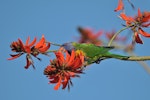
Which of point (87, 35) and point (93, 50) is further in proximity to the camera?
point (87, 35)

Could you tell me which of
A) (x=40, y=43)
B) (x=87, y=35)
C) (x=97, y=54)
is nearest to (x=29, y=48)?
(x=40, y=43)

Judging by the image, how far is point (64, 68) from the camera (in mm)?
1756

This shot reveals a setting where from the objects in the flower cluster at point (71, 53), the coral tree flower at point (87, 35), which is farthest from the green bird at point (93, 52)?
the coral tree flower at point (87, 35)

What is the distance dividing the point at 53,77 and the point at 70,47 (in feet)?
0.47

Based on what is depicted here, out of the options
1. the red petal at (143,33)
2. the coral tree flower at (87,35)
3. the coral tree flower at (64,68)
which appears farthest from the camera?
the coral tree flower at (87,35)

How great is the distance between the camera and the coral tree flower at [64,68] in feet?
5.60

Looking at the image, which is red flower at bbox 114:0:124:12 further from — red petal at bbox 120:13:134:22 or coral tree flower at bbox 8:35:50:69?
coral tree flower at bbox 8:35:50:69

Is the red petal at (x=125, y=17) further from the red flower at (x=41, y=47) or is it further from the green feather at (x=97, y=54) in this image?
the red flower at (x=41, y=47)

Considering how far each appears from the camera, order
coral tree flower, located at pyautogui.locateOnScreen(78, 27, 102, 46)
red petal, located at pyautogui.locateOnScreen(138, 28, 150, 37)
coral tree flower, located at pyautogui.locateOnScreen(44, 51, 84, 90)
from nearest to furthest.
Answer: coral tree flower, located at pyautogui.locateOnScreen(44, 51, 84, 90) < red petal, located at pyautogui.locateOnScreen(138, 28, 150, 37) < coral tree flower, located at pyautogui.locateOnScreen(78, 27, 102, 46)

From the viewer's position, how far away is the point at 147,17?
1874 mm

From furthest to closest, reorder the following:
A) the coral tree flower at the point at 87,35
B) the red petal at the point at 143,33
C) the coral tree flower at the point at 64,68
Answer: the coral tree flower at the point at 87,35 → the red petal at the point at 143,33 → the coral tree flower at the point at 64,68

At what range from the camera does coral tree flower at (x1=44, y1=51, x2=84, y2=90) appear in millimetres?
1707

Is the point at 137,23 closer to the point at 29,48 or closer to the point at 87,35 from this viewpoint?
the point at 29,48

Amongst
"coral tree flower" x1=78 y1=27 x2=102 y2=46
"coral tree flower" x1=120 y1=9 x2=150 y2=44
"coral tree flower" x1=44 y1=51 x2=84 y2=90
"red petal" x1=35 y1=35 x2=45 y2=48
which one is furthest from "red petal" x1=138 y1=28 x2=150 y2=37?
"coral tree flower" x1=78 y1=27 x2=102 y2=46
